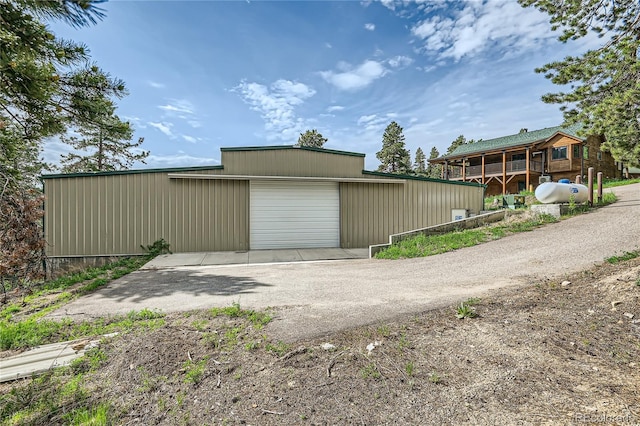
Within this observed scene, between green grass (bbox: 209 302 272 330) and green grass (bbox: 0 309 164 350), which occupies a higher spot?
green grass (bbox: 209 302 272 330)

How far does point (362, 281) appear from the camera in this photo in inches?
207

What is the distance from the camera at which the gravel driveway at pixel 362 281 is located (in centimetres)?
361

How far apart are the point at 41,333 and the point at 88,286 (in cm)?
239

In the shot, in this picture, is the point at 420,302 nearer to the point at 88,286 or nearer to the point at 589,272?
the point at 589,272

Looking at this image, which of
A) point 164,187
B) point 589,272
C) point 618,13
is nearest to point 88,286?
point 164,187

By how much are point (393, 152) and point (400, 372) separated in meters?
32.7

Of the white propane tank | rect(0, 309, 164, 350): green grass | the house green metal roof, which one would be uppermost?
the house green metal roof

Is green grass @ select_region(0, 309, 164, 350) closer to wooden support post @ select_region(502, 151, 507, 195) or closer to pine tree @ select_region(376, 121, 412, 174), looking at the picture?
wooden support post @ select_region(502, 151, 507, 195)

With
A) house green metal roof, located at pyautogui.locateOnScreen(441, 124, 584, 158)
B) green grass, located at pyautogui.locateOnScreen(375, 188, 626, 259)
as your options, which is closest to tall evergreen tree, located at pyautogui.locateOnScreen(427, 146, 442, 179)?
house green metal roof, located at pyautogui.locateOnScreen(441, 124, 584, 158)

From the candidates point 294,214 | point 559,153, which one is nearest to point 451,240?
point 294,214

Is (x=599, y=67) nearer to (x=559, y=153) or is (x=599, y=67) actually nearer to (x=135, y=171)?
(x=135, y=171)

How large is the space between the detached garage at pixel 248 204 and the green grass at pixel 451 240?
7.44 feet

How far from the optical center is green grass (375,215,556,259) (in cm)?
758

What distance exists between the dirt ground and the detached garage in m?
6.57
